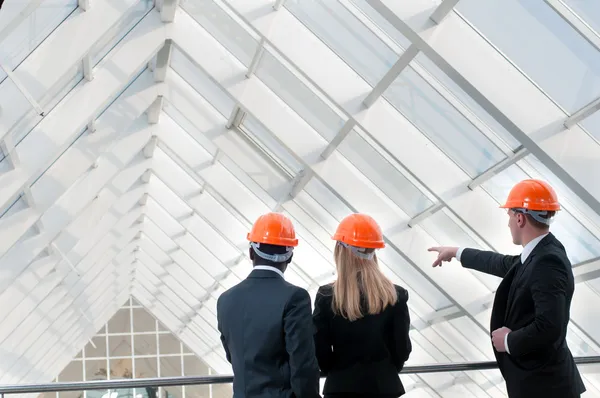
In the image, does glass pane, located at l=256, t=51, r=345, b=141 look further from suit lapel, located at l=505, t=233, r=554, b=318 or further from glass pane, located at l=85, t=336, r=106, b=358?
glass pane, located at l=85, t=336, r=106, b=358

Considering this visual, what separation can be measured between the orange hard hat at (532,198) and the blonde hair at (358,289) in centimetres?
80

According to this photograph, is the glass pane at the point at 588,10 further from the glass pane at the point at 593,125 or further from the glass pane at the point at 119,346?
the glass pane at the point at 119,346

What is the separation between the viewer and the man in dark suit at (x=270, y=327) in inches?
182

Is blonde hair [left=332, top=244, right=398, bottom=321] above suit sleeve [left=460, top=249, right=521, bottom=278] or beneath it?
beneath

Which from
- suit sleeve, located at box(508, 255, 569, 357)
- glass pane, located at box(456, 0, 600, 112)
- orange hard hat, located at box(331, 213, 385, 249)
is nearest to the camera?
suit sleeve, located at box(508, 255, 569, 357)

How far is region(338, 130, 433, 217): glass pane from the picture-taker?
12.7m

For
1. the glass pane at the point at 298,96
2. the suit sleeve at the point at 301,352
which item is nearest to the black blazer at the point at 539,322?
the suit sleeve at the point at 301,352

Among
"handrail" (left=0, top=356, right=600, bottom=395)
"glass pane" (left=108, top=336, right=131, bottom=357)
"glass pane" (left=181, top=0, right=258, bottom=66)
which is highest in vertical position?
"glass pane" (left=108, top=336, right=131, bottom=357)

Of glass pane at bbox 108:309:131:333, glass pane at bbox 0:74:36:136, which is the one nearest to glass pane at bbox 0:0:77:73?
glass pane at bbox 0:74:36:136

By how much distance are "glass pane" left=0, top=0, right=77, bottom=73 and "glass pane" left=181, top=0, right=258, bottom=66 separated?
2445mm

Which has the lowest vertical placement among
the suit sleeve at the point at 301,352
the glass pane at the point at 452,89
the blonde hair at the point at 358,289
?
the suit sleeve at the point at 301,352

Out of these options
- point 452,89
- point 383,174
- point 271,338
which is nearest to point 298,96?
point 383,174

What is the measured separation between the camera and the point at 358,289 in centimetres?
490

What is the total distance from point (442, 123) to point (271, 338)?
6122 mm
